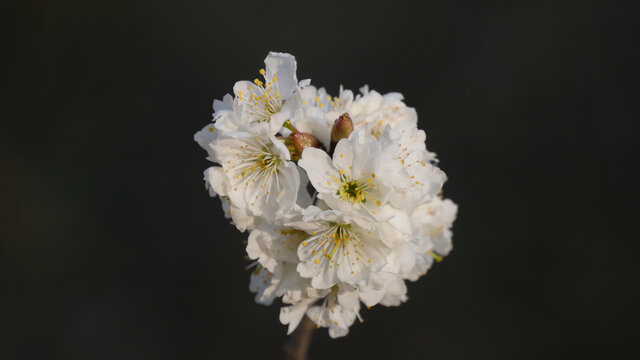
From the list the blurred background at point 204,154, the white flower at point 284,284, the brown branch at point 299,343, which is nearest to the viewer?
the white flower at point 284,284

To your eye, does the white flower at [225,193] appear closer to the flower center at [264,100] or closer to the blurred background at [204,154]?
the flower center at [264,100]

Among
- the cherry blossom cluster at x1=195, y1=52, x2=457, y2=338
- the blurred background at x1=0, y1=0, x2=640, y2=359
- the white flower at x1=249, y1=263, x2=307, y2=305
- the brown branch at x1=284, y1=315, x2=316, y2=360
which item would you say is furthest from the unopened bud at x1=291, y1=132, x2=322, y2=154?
the blurred background at x1=0, y1=0, x2=640, y2=359

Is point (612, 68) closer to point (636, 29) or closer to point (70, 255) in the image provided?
point (636, 29)

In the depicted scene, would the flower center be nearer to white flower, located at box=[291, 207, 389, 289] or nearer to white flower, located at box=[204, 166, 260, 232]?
white flower, located at box=[204, 166, 260, 232]

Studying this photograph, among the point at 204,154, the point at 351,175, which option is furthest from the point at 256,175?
the point at 204,154

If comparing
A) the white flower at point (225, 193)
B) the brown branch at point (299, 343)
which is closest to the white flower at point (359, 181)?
the white flower at point (225, 193)

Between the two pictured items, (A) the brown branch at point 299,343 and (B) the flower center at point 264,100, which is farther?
(A) the brown branch at point 299,343

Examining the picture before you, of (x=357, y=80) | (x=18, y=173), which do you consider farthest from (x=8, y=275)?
(x=357, y=80)
